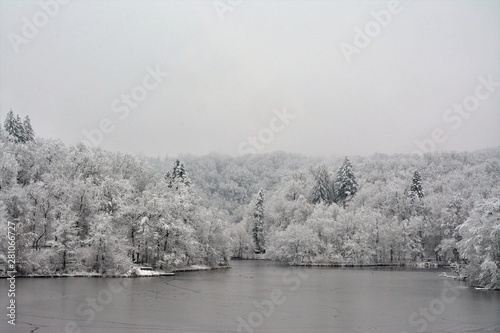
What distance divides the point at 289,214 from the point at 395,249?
23438 mm

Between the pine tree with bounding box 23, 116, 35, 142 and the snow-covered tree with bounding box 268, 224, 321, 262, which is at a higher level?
the pine tree with bounding box 23, 116, 35, 142

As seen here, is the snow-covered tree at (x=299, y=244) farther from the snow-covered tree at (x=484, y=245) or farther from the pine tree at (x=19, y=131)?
the pine tree at (x=19, y=131)

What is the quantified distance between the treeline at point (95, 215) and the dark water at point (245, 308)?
27.1ft

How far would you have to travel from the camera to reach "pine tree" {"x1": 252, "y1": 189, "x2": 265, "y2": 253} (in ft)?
358

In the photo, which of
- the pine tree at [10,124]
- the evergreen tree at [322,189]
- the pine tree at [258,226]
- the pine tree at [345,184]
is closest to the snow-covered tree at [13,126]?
the pine tree at [10,124]

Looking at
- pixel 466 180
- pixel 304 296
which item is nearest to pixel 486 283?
pixel 304 296

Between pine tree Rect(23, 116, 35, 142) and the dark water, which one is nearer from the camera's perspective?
Answer: the dark water

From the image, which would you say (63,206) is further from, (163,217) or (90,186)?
(163,217)

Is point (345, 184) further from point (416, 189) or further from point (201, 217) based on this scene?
point (201, 217)

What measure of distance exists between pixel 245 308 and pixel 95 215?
3159 cm

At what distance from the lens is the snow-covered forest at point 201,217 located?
54.0m

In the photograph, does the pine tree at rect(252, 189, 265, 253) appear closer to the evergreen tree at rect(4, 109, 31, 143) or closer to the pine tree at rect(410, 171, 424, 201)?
the pine tree at rect(410, 171, 424, 201)

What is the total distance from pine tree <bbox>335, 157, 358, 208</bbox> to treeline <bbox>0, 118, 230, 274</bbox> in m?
35.1

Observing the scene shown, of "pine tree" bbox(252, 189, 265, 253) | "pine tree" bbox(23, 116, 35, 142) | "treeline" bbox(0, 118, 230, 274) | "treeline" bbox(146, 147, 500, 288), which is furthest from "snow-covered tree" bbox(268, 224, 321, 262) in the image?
"pine tree" bbox(23, 116, 35, 142)
